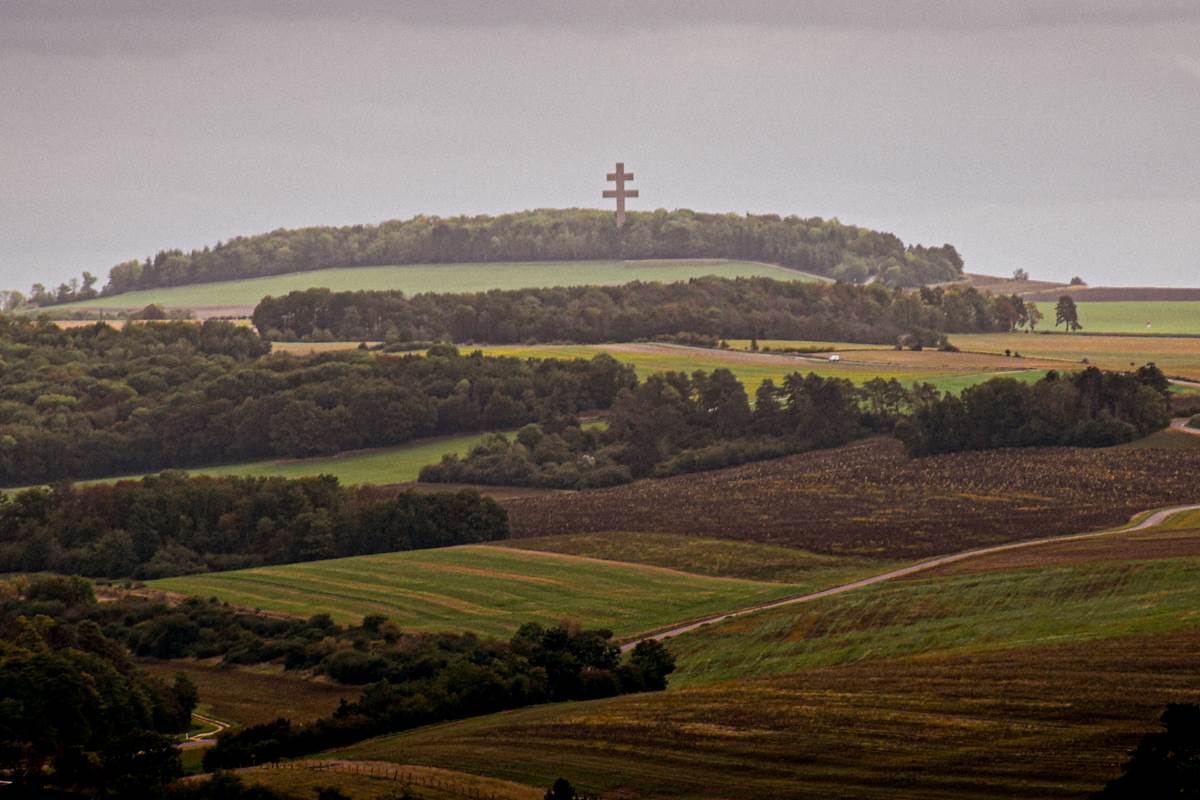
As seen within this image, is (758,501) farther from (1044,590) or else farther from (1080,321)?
(1080,321)

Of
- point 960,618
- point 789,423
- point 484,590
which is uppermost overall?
point 789,423

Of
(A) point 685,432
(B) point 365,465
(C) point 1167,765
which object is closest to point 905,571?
(C) point 1167,765

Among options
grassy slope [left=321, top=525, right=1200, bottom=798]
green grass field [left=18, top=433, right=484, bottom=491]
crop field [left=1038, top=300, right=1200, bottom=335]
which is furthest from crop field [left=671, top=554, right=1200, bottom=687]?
crop field [left=1038, top=300, right=1200, bottom=335]

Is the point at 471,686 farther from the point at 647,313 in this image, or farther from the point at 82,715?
the point at 647,313

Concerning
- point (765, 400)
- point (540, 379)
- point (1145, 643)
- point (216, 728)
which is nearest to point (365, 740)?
point (216, 728)

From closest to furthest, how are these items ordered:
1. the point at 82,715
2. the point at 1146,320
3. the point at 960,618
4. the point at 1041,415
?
the point at 82,715 < the point at 960,618 < the point at 1041,415 < the point at 1146,320

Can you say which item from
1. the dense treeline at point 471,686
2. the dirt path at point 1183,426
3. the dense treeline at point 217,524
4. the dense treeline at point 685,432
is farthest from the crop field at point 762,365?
the dense treeline at point 471,686
